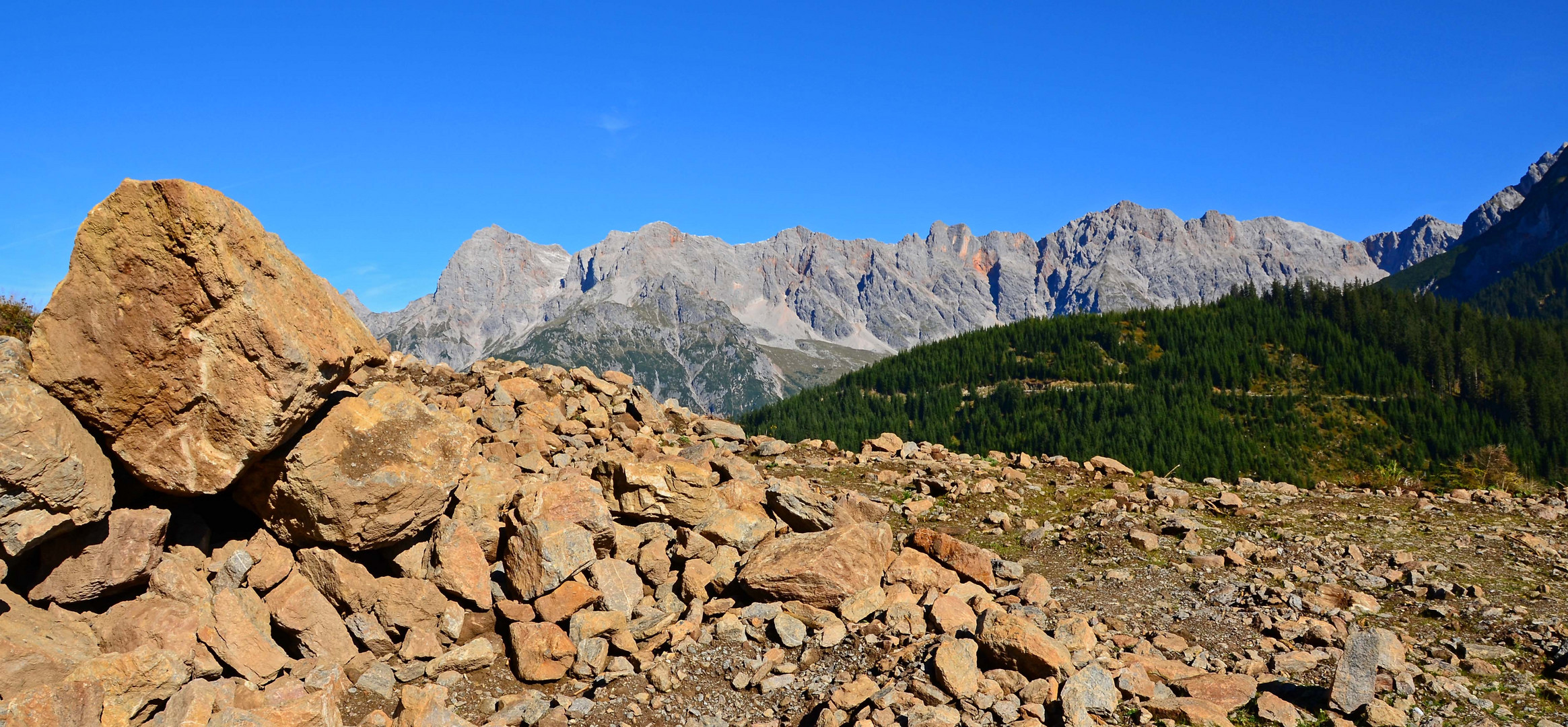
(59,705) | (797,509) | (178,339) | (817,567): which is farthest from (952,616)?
(178,339)

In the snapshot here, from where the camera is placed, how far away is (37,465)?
10500 millimetres

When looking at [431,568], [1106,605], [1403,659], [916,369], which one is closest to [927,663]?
[1106,605]

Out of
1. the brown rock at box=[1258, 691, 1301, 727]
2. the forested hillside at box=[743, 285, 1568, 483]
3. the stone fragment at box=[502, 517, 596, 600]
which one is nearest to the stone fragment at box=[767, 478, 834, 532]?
the stone fragment at box=[502, 517, 596, 600]

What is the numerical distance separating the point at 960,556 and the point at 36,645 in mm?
15694

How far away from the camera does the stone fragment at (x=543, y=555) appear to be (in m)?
14.1

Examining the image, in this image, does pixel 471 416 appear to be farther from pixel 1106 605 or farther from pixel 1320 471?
pixel 1320 471

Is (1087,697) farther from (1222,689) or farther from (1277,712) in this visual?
(1277,712)

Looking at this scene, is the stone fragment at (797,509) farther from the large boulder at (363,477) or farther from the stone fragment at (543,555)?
the large boulder at (363,477)

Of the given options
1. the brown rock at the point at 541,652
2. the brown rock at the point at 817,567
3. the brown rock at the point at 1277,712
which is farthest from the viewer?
the brown rock at the point at 817,567

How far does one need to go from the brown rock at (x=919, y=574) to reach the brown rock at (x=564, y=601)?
6074mm

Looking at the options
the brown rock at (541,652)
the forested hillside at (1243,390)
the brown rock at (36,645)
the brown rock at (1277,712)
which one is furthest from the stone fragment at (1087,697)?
the forested hillside at (1243,390)

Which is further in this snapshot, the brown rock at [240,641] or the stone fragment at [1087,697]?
the brown rock at [240,641]

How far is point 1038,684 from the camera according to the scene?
11.3 meters

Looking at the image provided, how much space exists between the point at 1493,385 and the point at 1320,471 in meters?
55.3
